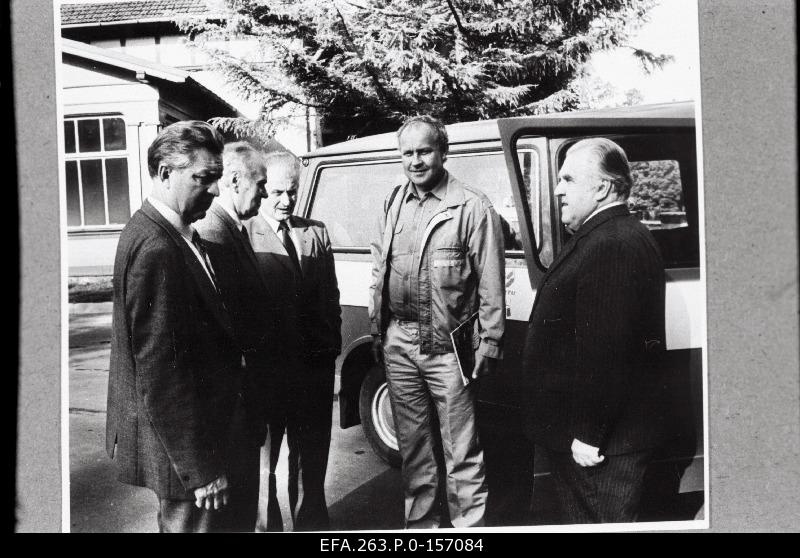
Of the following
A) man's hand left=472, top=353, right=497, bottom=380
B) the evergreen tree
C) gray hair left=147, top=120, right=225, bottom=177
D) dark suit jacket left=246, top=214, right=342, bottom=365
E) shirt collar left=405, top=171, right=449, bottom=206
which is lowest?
man's hand left=472, top=353, right=497, bottom=380

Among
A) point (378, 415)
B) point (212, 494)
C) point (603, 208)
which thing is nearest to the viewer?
point (212, 494)

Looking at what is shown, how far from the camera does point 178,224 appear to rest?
238 centimetres

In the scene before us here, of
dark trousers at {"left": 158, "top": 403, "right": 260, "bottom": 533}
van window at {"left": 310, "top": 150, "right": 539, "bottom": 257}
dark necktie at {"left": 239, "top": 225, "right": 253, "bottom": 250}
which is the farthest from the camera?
van window at {"left": 310, "top": 150, "right": 539, "bottom": 257}

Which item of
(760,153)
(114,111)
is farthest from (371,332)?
(760,153)

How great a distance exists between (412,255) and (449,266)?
0.19m

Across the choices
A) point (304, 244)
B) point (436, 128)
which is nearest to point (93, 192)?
point (304, 244)

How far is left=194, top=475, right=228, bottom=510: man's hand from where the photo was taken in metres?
2.29

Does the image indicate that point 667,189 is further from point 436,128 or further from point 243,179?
point 243,179

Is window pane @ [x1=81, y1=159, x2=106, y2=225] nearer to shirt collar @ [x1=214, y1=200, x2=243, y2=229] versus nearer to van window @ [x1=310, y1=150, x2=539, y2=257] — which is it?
shirt collar @ [x1=214, y1=200, x2=243, y2=229]

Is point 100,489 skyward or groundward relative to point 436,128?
groundward

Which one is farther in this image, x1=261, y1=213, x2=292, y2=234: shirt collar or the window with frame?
the window with frame

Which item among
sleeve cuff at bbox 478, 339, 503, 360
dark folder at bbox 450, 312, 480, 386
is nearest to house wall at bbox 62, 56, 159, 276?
dark folder at bbox 450, 312, 480, 386

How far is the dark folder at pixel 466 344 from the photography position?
2.92 m
